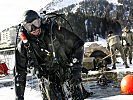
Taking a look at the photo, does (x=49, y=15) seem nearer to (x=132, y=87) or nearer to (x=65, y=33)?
(x=65, y=33)

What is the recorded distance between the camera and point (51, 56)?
3824mm

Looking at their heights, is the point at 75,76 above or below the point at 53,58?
below

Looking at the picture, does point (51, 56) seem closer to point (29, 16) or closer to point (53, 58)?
point (53, 58)

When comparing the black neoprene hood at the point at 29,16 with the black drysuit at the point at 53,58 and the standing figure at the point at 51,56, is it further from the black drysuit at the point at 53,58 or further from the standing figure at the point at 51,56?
the black drysuit at the point at 53,58

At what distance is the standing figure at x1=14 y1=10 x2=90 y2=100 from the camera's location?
369 centimetres

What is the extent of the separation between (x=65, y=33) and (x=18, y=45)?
2.18ft

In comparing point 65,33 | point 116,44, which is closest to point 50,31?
point 65,33

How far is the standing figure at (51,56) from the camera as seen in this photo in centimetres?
369

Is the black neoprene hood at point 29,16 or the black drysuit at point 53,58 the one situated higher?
the black neoprene hood at point 29,16

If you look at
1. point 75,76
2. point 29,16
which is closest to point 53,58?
point 75,76

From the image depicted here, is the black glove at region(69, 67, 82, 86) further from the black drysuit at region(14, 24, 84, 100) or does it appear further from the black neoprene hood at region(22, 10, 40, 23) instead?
the black neoprene hood at region(22, 10, 40, 23)

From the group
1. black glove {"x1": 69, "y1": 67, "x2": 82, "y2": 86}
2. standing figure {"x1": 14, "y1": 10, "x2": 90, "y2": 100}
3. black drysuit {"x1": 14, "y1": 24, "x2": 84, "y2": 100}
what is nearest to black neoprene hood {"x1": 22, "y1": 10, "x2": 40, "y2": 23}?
standing figure {"x1": 14, "y1": 10, "x2": 90, "y2": 100}

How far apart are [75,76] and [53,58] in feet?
1.30

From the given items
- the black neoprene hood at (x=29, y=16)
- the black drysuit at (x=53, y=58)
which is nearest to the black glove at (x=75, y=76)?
the black drysuit at (x=53, y=58)
